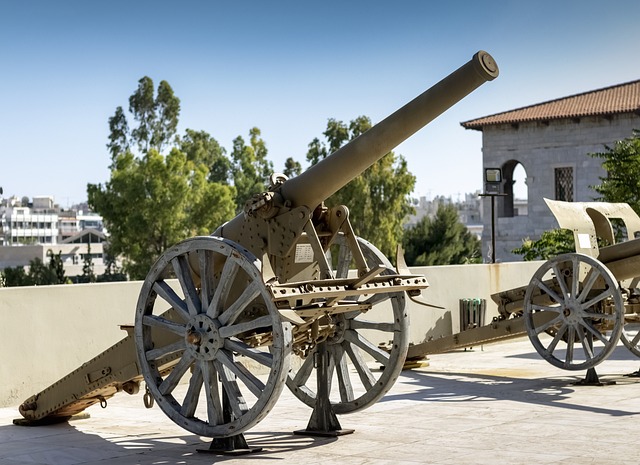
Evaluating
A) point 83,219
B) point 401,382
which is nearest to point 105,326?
point 401,382

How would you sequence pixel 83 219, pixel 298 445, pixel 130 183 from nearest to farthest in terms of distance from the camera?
pixel 298 445 → pixel 130 183 → pixel 83 219

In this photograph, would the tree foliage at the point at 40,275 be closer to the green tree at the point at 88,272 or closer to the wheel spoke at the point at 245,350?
the green tree at the point at 88,272

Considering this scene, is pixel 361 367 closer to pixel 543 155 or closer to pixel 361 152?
pixel 361 152

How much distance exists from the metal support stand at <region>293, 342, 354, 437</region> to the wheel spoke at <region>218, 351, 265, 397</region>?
128 centimetres

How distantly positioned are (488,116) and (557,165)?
391 cm

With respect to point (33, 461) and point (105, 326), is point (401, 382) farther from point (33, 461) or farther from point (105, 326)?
point (33, 461)

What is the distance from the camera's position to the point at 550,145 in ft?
149

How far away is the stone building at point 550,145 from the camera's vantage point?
44000mm

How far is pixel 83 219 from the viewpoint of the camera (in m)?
187

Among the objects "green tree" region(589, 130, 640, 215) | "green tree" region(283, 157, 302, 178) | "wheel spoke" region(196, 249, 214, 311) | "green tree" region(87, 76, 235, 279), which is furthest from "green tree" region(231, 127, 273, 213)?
"wheel spoke" region(196, 249, 214, 311)

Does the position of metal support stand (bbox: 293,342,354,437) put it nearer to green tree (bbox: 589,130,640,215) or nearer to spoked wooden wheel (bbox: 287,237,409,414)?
spoked wooden wheel (bbox: 287,237,409,414)

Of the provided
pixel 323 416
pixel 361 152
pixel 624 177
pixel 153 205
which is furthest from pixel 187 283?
pixel 153 205

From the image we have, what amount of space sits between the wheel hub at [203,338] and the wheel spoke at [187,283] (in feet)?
0.29

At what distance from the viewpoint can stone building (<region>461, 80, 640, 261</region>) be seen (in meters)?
44.0
